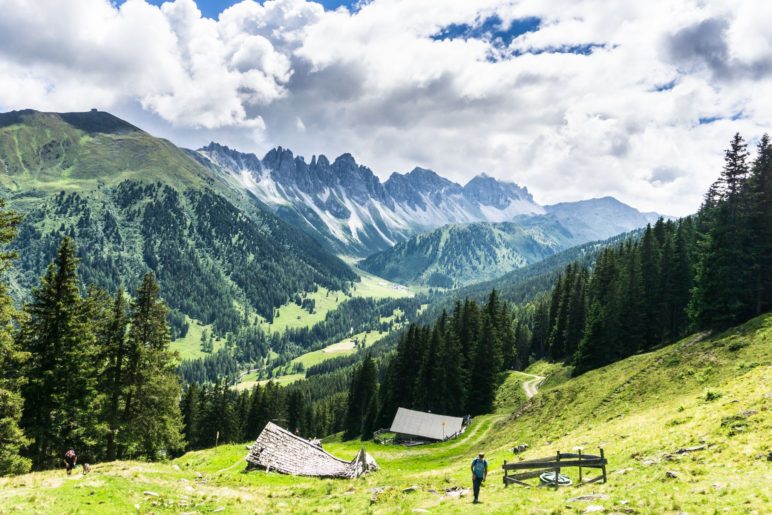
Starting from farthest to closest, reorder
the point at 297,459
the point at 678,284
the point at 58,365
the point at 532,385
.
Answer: the point at 532,385
the point at 678,284
the point at 297,459
the point at 58,365

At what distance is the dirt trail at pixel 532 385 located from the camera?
7838cm

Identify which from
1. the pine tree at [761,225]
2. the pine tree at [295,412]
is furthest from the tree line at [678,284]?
the pine tree at [295,412]

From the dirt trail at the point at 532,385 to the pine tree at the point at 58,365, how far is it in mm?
64387

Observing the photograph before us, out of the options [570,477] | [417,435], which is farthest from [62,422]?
[417,435]

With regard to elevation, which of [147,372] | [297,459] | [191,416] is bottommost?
[191,416]

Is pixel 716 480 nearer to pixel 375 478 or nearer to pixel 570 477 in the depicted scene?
pixel 570 477

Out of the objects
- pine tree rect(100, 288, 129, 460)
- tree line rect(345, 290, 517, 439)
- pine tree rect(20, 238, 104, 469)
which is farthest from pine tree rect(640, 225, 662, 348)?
pine tree rect(20, 238, 104, 469)

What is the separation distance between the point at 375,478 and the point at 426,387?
55.3m

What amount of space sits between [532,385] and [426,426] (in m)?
22.8

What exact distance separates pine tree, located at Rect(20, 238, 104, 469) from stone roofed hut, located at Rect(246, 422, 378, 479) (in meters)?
13.5

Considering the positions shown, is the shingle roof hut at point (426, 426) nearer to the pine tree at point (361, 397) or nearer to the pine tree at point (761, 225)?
the pine tree at point (361, 397)

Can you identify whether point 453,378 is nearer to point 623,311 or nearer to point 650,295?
point 623,311

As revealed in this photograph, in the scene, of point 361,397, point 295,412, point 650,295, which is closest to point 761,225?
point 650,295

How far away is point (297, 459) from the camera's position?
4031 centimetres
